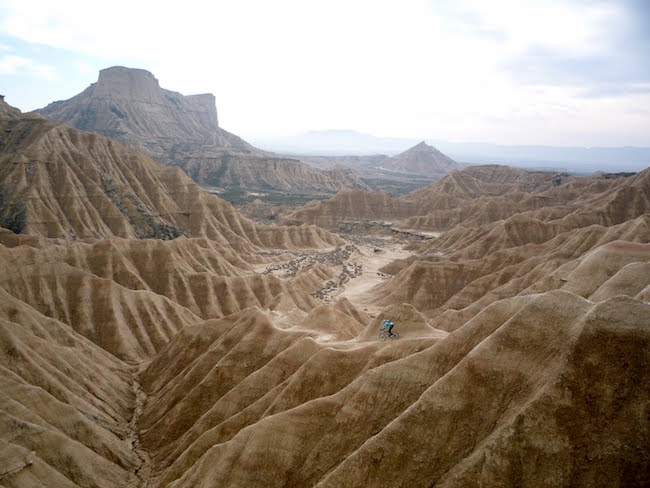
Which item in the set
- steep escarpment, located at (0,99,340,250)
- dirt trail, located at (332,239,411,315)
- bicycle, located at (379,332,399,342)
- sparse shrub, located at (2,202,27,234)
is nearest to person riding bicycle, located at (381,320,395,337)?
bicycle, located at (379,332,399,342)

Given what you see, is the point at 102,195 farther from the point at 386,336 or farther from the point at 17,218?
the point at 386,336

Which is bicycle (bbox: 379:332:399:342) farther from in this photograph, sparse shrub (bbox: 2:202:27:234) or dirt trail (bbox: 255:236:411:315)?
sparse shrub (bbox: 2:202:27:234)

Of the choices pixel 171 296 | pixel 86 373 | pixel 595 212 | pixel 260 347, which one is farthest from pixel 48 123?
pixel 595 212

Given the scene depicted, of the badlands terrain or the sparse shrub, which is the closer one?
the badlands terrain

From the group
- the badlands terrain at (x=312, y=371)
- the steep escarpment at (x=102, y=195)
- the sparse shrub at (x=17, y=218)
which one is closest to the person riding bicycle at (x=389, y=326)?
the badlands terrain at (x=312, y=371)

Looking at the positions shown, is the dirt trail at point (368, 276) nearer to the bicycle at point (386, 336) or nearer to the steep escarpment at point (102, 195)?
the steep escarpment at point (102, 195)

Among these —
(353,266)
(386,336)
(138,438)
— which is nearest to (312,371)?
(386,336)

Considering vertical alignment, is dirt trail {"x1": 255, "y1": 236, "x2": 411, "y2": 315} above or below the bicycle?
below

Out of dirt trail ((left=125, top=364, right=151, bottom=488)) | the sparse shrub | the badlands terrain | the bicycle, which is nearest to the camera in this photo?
the badlands terrain
